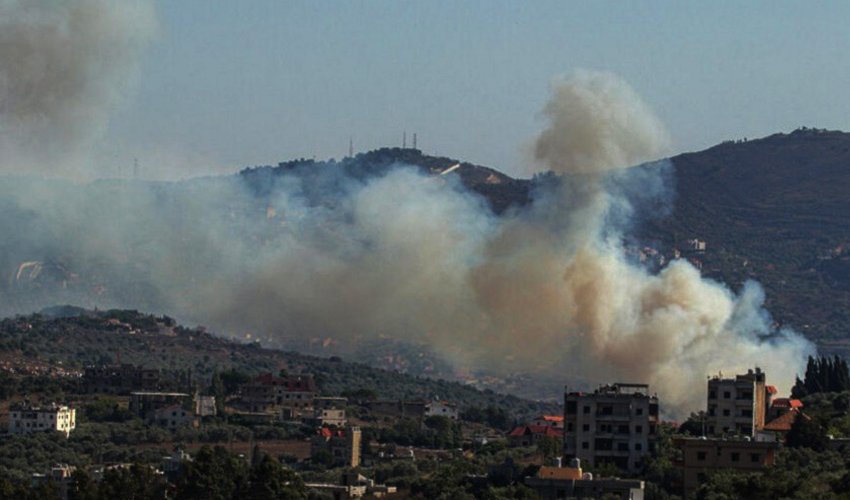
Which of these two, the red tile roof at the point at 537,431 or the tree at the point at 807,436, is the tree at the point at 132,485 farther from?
the red tile roof at the point at 537,431

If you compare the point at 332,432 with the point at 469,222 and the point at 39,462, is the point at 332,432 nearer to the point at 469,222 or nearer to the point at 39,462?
the point at 39,462

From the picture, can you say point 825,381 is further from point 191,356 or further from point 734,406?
point 191,356

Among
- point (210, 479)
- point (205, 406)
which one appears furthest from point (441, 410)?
point (210, 479)

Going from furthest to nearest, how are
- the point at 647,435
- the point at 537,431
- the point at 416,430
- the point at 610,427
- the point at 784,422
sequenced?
the point at 416,430, the point at 537,431, the point at 784,422, the point at 610,427, the point at 647,435

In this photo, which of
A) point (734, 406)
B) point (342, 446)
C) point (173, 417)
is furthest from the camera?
point (173, 417)

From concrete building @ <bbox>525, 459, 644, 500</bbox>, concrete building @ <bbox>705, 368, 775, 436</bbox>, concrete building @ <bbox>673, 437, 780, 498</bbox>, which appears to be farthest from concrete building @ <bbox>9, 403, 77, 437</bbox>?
concrete building @ <bbox>673, 437, 780, 498</bbox>

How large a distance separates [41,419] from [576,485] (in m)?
46.4

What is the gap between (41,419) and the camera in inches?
5089

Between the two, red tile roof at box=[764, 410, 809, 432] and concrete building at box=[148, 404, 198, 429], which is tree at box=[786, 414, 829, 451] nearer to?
red tile roof at box=[764, 410, 809, 432]

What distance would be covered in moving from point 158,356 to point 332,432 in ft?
174

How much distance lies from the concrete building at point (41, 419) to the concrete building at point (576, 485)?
42237 mm

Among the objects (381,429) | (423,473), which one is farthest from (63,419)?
(423,473)

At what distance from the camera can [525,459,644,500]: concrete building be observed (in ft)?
290

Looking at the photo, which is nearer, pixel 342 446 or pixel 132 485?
pixel 132 485
